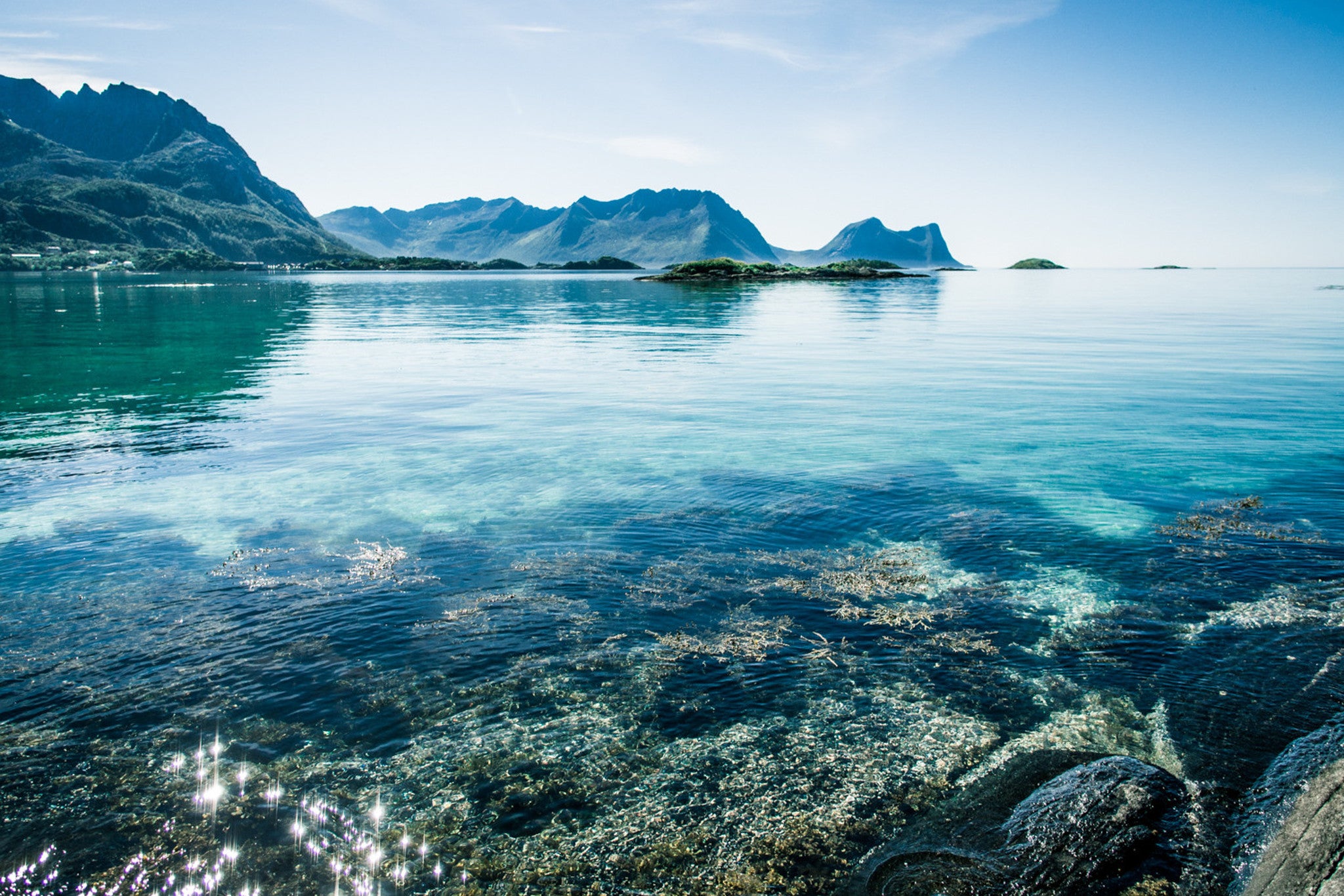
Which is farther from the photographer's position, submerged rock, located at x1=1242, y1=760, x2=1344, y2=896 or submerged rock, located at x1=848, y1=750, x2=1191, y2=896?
submerged rock, located at x1=848, y1=750, x2=1191, y2=896

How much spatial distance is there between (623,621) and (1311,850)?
8229 mm

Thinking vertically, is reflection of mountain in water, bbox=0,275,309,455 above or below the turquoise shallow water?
above

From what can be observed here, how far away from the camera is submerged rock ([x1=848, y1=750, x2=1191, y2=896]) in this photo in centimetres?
620

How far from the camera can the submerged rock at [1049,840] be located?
6.20 meters

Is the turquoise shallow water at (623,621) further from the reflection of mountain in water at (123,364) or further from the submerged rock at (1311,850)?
the submerged rock at (1311,850)

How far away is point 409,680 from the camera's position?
9555mm

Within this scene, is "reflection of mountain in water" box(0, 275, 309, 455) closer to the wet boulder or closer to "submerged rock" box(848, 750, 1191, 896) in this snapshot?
"submerged rock" box(848, 750, 1191, 896)

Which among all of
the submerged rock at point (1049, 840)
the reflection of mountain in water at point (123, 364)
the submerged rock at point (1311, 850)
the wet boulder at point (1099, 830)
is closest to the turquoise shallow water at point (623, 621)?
the submerged rock at point (1049, 840)

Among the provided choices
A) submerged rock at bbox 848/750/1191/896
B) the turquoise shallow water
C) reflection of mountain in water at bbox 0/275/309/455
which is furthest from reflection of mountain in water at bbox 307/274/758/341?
submerged rock at bbox 848/750/1191/896

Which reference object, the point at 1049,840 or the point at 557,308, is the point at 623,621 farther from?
the point at 557,308

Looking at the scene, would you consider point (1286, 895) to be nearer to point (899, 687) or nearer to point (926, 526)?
point (899, 687)

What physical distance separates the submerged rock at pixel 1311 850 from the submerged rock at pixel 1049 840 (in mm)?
671

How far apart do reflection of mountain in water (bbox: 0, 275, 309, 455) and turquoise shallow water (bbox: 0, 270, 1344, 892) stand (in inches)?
23.3

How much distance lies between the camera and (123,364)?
130ft
